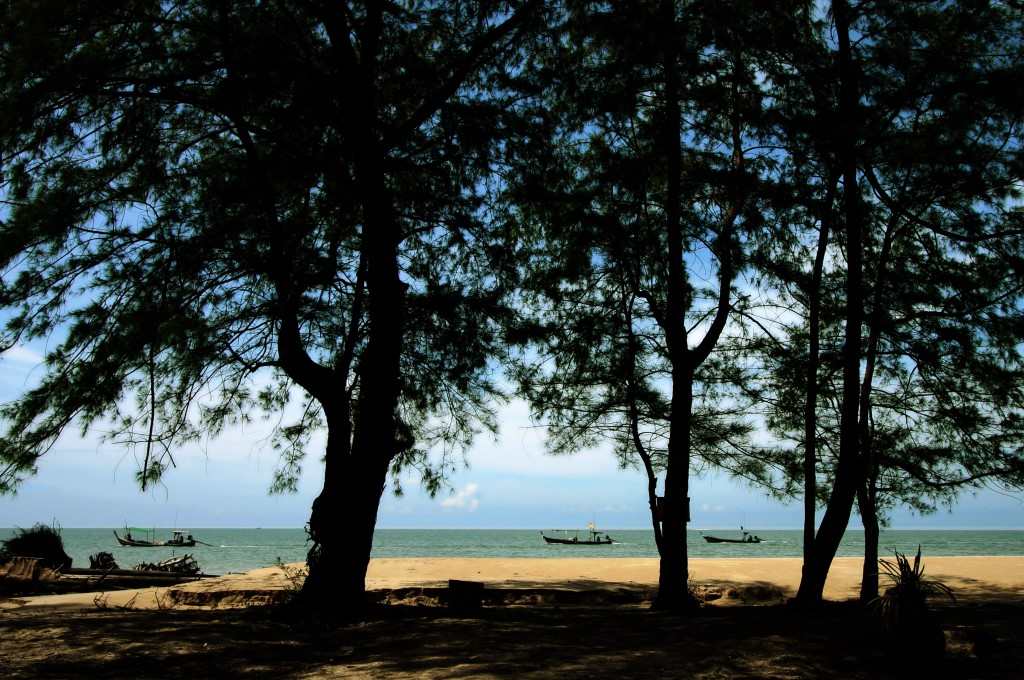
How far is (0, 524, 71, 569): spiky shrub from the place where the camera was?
2053 centimetres

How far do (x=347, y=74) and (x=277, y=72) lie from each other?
3.83 feet

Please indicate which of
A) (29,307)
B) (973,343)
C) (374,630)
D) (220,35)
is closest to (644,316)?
(973,343)

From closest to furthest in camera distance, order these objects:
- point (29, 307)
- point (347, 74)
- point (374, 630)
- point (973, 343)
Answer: point (29, 307), point (374, 630), point (347, 74), point (973, 343)

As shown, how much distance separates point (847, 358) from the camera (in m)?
11.5

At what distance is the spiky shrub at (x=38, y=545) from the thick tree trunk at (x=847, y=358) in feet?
60.1

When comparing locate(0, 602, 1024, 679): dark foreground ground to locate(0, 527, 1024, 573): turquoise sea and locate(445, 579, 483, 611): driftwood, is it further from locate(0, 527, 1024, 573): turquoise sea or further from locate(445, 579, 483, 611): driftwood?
locate(0, 527, 1024, 573): turquoise sea

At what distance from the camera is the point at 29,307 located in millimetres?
8961

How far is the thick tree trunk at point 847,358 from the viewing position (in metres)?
11.5

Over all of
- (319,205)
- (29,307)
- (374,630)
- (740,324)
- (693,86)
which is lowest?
(374,630)

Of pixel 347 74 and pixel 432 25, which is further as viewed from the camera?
pixel 432 25

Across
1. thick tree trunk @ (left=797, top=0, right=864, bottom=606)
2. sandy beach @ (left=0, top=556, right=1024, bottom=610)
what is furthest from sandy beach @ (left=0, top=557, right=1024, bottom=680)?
thick tree trunk @ (left=797, top=0, right=864, bottom=606)

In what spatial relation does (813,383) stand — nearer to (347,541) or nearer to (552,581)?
(347,541)

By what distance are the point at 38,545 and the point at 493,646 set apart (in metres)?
17.8

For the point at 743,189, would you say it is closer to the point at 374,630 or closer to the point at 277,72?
the point at 277,72
